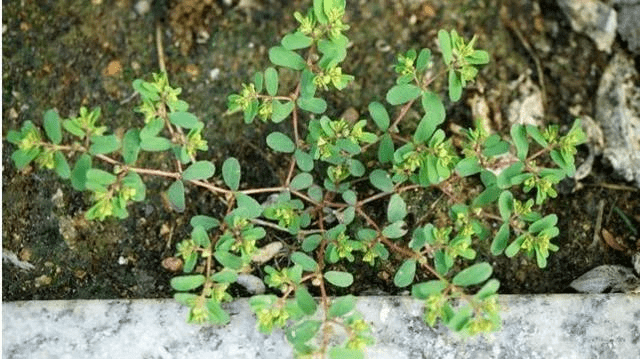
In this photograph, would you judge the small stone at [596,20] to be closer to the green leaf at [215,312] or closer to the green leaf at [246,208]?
the green leaf at [246,208]

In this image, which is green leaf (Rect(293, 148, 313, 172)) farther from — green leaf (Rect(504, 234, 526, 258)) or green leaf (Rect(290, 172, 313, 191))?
green leaf (Rect(504, 234, 526, 258))

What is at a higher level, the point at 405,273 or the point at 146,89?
the point at 146,89

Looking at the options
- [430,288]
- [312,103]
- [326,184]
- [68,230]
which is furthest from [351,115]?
[68,230]

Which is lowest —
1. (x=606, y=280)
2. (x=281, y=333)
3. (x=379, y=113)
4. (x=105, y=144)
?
(x=606, y=280)

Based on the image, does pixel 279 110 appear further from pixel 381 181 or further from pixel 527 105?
pixel 527 105

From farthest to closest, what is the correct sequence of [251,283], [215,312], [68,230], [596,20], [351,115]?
1. [596,20]
2. [351,115]
3. [68,230]
4. [251,283]
5. [215,312]

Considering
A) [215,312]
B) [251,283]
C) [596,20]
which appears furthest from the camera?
[596,20]

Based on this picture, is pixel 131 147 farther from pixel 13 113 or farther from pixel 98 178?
pixel 13 113

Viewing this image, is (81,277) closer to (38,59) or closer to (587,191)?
(38,59)

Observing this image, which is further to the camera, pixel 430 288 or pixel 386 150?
pixel 386 150
